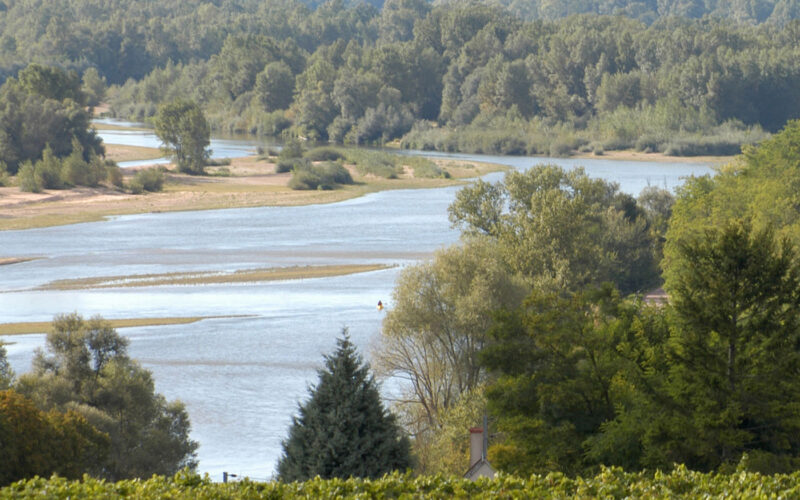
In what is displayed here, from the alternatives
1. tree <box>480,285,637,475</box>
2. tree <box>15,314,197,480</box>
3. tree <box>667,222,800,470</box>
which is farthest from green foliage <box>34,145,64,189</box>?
tree <box>667,222,800,470</box>

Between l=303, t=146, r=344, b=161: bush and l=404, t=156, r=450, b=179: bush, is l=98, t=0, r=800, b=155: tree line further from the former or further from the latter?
l=303, t=146, r=344, b=161: bush

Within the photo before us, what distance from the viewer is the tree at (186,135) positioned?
96.5m

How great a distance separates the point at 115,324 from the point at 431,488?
3029cm

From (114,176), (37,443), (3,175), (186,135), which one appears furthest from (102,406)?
(186,135)

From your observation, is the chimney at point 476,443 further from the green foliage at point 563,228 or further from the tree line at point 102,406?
the green foliage at point 563,228

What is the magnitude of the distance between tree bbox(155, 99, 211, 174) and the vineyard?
84813 mm

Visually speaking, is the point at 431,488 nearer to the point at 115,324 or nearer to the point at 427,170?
the point at 115,324

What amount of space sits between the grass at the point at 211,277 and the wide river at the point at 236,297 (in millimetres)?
1029

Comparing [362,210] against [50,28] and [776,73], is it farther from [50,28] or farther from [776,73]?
[50,28]

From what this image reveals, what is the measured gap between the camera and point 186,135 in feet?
315

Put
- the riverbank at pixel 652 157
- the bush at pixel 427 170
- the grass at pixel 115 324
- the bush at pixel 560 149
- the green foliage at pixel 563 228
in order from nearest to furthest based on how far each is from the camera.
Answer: the grass at pixel 115 324 < the green foliage at pixel 563 228 < the bush at pixel 427 170 < the riverbank at pixel 652 157 < the bush at pixel 560 149

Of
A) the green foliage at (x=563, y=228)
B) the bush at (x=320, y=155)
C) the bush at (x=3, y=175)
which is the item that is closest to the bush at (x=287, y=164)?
the bush at (x=320, y=155)

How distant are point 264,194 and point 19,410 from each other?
66.8 m

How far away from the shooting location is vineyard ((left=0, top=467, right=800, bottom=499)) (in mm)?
12461
